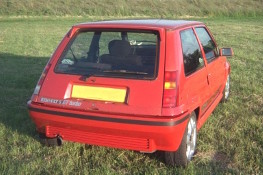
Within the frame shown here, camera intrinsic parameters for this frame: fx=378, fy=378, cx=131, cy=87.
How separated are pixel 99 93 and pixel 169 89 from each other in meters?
0.70

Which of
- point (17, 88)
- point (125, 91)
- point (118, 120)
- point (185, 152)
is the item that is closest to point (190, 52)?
point (125, 91)

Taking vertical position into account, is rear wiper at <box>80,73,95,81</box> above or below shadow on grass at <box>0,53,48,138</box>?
above

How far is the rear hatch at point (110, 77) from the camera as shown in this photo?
3.61 metres

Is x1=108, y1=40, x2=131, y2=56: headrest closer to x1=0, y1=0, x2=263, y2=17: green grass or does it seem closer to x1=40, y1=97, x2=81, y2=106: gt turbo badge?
x1=40, y1=97, x2=81, y2=106: gt turbo badge

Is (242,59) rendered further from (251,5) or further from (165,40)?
(251,5)

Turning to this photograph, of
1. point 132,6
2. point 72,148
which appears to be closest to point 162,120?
point 72,148

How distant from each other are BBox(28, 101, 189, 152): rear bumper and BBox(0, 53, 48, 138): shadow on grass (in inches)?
40.6

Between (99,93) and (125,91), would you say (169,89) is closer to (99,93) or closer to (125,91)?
(125,91)

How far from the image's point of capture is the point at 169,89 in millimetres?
3586

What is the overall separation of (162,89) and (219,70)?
7.28 ft

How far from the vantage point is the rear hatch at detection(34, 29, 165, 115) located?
3.61 meters

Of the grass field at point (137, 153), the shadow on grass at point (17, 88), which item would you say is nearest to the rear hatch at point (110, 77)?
the grass field at point (137, 153)

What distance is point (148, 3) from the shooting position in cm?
4175

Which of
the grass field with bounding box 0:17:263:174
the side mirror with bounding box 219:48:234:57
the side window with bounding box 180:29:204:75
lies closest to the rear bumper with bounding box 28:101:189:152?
the grass field with bounding box 0:17:263:174
